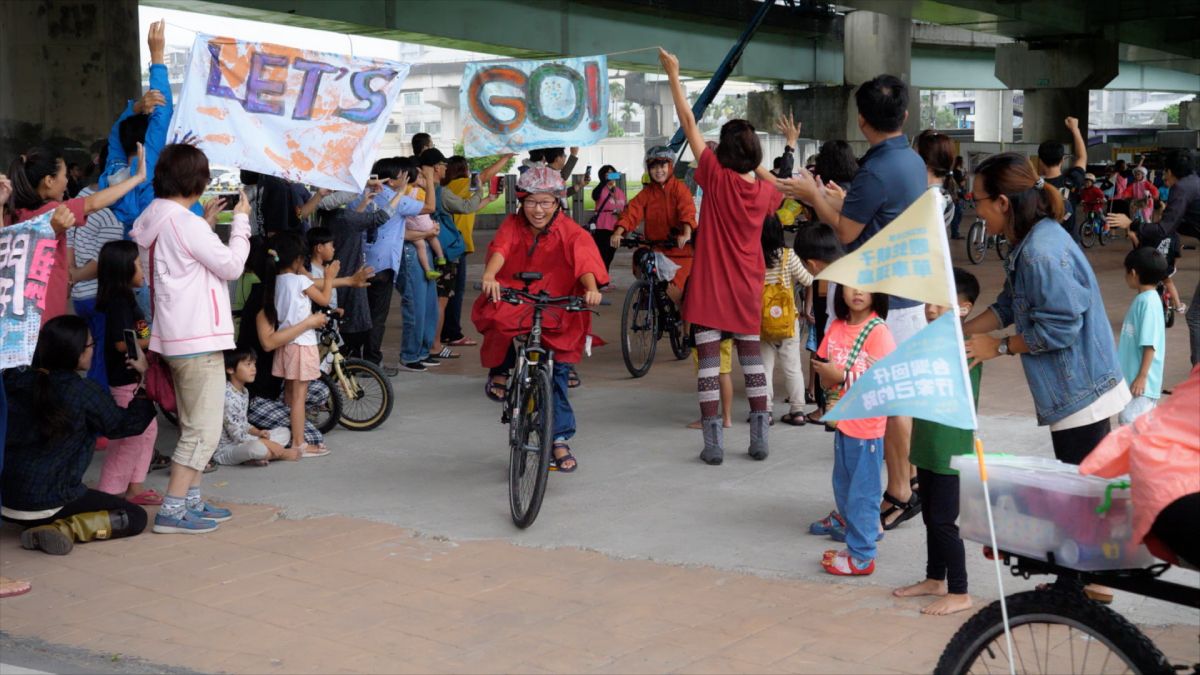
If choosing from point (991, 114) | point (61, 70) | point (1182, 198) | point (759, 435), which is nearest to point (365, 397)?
point (759, 435)

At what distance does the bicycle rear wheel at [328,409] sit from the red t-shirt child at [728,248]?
2.51m

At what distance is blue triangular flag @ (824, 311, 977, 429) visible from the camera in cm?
389

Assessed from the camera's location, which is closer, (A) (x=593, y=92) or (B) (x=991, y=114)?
(A) (x=593, y=92)

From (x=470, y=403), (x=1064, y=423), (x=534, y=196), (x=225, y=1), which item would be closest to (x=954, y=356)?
(x=1064, y=423)

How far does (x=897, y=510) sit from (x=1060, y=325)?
1949mm

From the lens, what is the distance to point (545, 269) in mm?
7777

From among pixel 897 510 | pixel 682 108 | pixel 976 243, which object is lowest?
pixel 897 510

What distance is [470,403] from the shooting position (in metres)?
10.3

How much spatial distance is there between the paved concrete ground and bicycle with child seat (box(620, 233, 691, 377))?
7.99 ft

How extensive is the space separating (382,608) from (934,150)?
16.1 ft

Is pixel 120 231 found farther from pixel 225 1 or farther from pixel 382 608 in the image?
pixel 225 1

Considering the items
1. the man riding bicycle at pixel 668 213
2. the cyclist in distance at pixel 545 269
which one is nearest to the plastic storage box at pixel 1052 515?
the cyclist in distance at pixel 545 269

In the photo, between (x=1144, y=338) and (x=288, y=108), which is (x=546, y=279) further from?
(x=1144, y=338)

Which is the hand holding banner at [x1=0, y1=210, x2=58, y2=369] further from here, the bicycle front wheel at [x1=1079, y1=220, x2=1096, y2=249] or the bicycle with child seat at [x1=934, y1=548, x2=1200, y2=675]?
the bicycle front wheel at [x1=1079, y1=220, x2=1096, y2=249]
